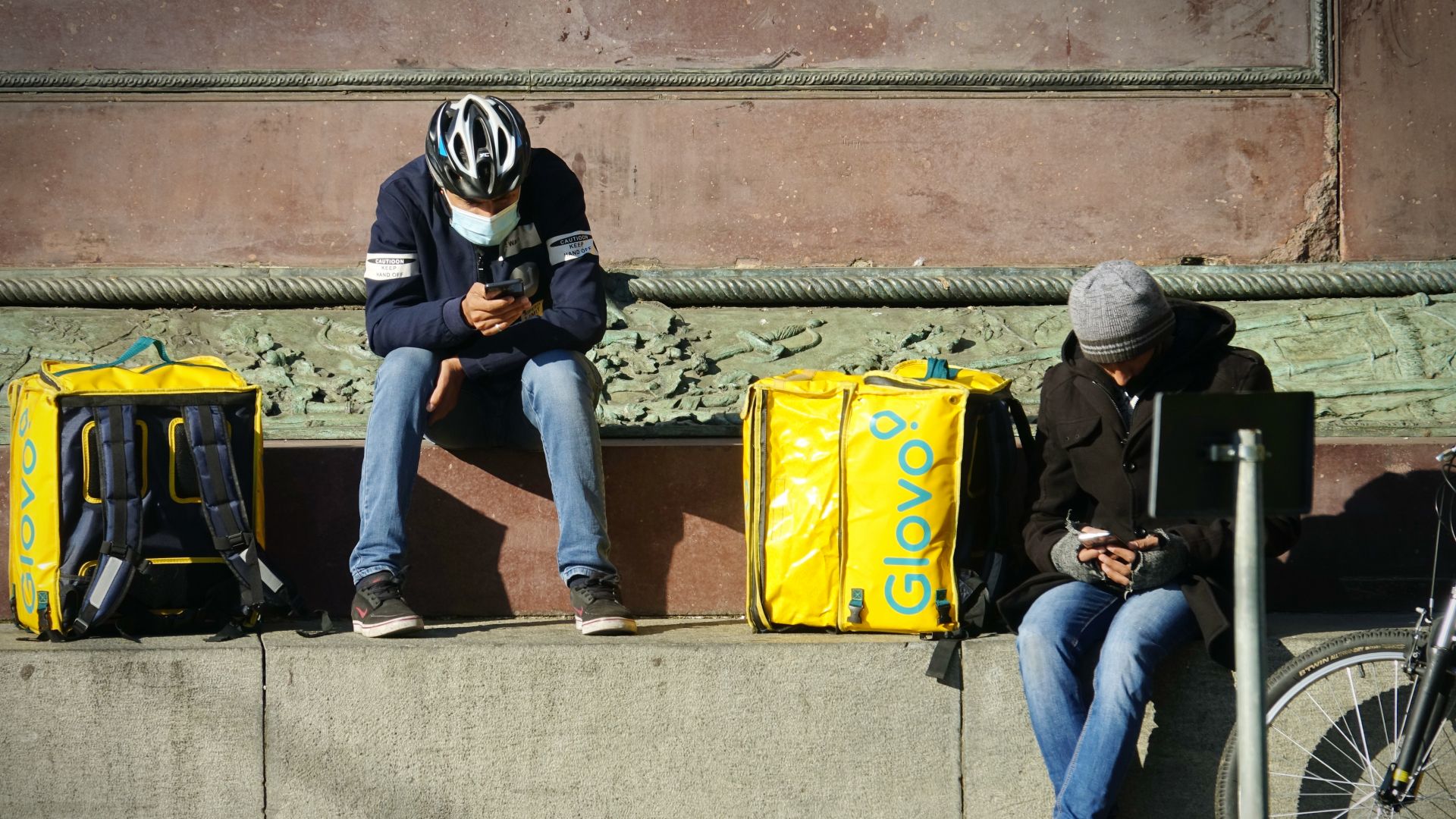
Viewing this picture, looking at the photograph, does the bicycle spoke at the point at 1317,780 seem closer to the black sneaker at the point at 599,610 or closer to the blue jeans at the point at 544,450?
the black sneaker at the point at 599,610

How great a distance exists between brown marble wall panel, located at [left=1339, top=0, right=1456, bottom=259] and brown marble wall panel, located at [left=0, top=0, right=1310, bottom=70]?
0.49 metres

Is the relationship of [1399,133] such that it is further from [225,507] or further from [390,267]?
[225,507]

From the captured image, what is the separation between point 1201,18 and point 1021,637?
3062mm

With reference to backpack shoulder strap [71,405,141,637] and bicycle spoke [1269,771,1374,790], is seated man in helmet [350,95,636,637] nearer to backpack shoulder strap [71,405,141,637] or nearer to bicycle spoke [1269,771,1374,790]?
backpack shoulder strap [71,405,141,637]

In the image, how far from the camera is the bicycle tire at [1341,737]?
3410 millimetres

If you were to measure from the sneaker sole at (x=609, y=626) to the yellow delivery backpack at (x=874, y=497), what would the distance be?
1.07ft

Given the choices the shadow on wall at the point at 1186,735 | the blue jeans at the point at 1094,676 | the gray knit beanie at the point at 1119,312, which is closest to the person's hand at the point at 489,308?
the gray knit beanie at the point at 1119,312

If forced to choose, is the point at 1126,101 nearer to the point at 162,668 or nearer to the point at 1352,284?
the point at 1352,284

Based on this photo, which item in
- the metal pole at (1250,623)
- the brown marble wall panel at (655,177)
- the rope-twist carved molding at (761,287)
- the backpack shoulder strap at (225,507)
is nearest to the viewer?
the metal pole at (1250,623)

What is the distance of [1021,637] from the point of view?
356 cm

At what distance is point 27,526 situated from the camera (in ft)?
13.2

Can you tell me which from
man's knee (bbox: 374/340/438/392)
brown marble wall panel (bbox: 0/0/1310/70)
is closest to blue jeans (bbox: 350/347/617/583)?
man's knee (bbox: 374/340/438/392)

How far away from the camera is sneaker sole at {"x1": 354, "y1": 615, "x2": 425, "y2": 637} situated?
153 inches

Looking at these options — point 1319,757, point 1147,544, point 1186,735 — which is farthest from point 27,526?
point 1319,757
